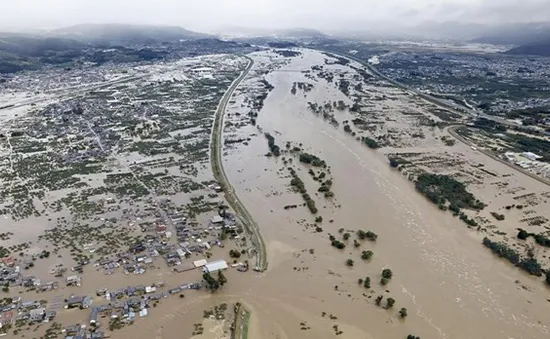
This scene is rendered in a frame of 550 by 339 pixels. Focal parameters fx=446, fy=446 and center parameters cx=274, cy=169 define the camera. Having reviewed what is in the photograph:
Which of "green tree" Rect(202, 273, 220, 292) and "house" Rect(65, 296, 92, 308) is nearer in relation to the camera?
"house" Rect(65, 296, 92, 308)

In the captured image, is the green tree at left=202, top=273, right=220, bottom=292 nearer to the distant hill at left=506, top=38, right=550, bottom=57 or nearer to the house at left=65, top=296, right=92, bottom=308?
the house at left=65, top=296, right=92, bottom=308

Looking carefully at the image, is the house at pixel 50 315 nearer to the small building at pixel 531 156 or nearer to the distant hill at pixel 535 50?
the small building at pixel 531 156

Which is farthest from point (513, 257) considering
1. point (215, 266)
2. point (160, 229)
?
point (160, 229)

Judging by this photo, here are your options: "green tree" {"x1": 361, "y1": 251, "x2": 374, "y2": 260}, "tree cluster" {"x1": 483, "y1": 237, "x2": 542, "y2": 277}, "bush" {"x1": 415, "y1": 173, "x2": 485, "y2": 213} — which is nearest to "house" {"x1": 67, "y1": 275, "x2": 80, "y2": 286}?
"green tree" {"x1": 361, "y1": 251, "x2": 374, "y2": 260}

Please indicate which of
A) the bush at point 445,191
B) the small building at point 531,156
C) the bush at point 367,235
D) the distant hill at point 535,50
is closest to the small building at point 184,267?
the bush at point 367,235

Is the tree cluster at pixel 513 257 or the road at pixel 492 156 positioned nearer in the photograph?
the tree cluster at pixel 513 257

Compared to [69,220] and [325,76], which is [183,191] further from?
[325,76]

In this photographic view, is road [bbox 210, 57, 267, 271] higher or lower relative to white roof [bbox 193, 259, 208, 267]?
higher
